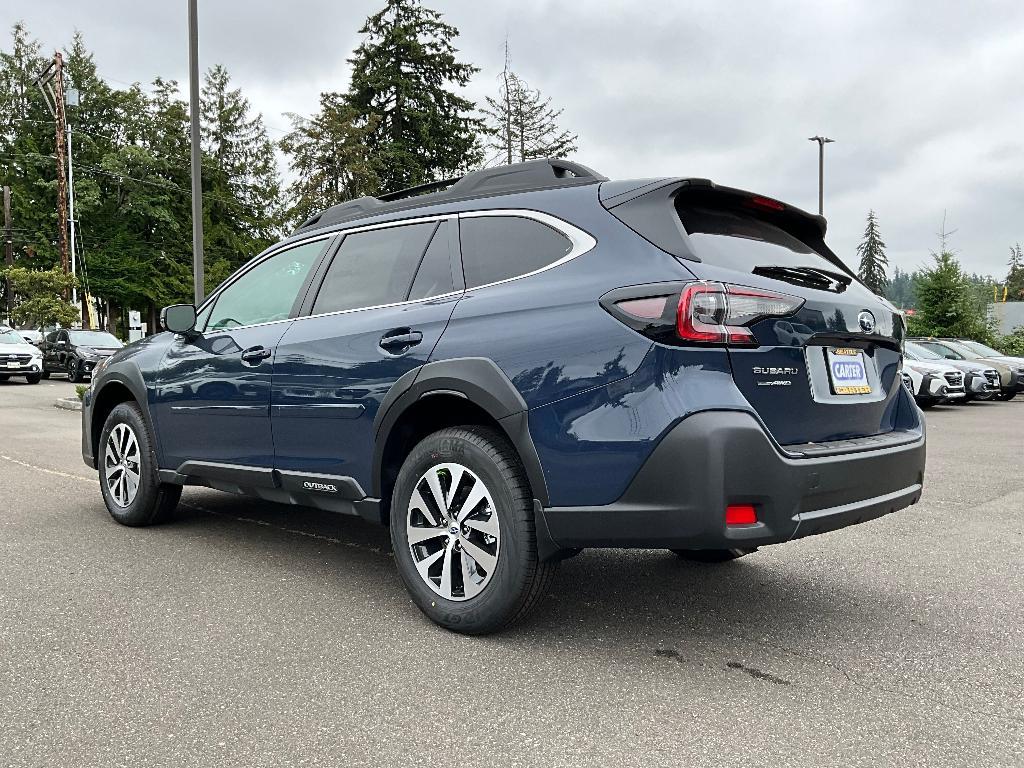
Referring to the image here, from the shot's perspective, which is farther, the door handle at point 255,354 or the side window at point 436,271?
the door handle at point 255,354

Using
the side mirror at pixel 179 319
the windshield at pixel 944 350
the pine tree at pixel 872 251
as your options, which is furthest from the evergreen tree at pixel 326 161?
the pine tree at pixel 872 251

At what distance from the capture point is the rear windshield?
337cm

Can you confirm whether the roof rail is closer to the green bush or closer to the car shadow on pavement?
the car shadow on pavement

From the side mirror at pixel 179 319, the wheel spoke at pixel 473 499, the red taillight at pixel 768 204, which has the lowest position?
the wheel spoke at pixel 473 499

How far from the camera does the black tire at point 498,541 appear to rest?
11.1 ft

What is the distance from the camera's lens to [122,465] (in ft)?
18.8

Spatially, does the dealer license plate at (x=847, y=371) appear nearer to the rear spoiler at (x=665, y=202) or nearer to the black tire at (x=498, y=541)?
the rear spoiler at (x=665, y=202)

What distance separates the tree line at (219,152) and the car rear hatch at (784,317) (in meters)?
31.2

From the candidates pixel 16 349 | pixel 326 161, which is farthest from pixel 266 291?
pixel 326 161

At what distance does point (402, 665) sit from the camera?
3291mm

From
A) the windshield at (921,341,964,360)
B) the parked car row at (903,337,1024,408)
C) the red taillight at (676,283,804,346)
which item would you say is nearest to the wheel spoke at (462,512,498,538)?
the red taillight at (676,283,804,346)

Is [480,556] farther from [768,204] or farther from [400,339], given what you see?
[768,204]

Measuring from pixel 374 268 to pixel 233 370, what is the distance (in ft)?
3.45

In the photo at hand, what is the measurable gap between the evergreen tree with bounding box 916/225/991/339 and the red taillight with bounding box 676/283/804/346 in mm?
34800
